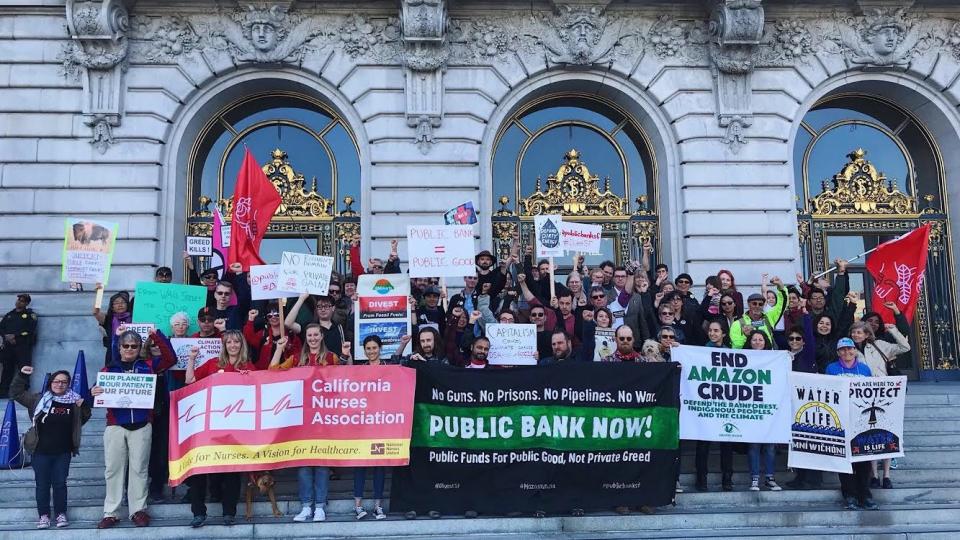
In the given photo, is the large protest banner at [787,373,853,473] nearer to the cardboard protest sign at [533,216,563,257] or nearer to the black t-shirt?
the cardboard protest sign at [533,216,563,257]

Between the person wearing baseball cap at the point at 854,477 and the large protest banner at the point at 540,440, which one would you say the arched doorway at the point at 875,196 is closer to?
the person wearing baseball cap at the point at 854,477

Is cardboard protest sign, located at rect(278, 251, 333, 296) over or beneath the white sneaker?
over

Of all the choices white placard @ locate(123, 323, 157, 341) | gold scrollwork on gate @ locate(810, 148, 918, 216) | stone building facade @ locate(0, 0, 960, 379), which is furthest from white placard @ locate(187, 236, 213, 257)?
gold scrollwork on gate @ locate(810, 148, 918, 216)

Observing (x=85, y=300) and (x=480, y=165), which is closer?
(x=85, y=300)

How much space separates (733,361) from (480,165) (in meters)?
7.45

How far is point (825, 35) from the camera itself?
A: 15.8 meters

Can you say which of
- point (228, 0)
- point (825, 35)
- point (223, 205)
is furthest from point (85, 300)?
point (825, 35)

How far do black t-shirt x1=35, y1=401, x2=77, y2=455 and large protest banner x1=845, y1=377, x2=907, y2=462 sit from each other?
29.7 ft

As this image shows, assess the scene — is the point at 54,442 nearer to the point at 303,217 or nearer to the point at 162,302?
the point at 162,302

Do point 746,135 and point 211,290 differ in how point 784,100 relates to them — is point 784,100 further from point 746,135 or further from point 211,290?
point 211,290

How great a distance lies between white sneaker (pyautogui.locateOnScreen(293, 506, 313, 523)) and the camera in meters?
8.25

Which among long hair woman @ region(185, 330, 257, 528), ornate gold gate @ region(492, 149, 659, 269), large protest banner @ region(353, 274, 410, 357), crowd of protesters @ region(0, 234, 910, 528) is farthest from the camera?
ornate gold gate @ region(492, 149, 659, 269)

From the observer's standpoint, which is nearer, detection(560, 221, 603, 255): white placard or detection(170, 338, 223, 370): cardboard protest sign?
detection(170, 338, 223, 370): cardboard protest sign

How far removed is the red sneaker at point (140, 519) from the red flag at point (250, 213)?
4549 mm
